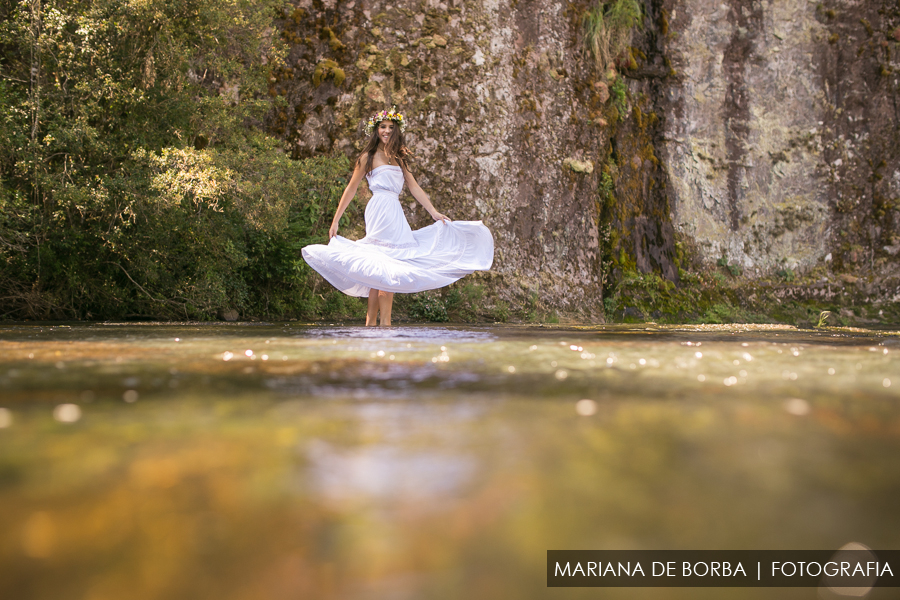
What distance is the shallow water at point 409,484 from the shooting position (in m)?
0.61

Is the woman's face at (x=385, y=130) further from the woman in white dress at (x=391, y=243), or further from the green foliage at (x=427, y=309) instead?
the green foliage at (x=427, y=309)

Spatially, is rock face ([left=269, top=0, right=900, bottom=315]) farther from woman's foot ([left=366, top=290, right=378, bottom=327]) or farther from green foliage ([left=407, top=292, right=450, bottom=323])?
woman's foot ([left=366, top=290, right=378, bottom=327])

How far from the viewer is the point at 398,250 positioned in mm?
6414

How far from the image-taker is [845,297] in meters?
12.6

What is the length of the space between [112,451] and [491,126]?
967 centimetres

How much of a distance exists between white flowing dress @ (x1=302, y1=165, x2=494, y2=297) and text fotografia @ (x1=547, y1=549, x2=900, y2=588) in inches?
210

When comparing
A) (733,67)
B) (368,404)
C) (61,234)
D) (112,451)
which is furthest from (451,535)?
(733,67)

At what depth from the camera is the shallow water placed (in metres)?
0.61

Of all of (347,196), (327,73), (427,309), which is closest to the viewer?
(347,196)

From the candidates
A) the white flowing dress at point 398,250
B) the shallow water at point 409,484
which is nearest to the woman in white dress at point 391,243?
the white flowing dress at point 398,250

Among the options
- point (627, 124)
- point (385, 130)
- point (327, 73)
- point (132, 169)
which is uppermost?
point (327, 73)

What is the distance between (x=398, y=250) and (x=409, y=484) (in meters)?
5.71

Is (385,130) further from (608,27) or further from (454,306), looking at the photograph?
(608,27)

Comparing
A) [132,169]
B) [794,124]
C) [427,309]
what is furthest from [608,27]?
[132,169]
